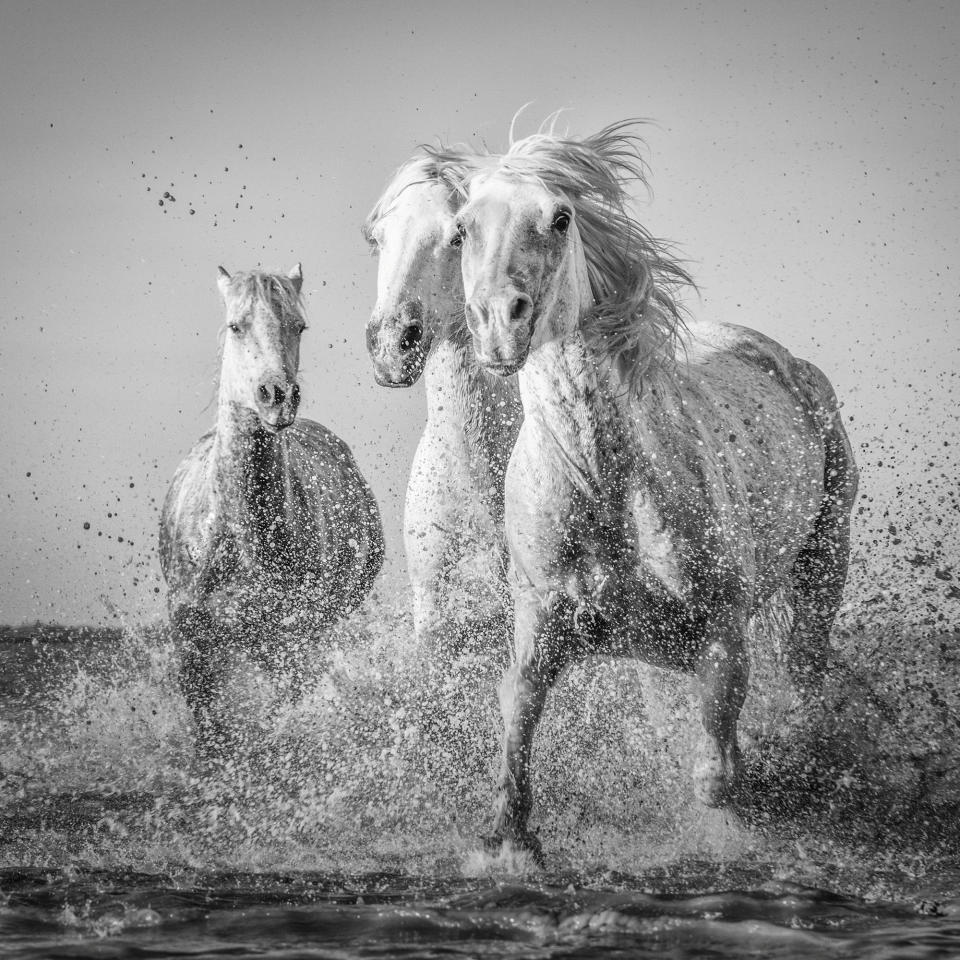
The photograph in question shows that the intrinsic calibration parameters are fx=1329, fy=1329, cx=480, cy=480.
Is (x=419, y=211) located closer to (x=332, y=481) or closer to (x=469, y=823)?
(x=332, y=481)

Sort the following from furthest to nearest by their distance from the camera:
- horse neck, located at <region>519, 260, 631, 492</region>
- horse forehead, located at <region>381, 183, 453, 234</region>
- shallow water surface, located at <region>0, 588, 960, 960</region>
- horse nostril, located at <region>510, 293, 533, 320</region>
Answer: horse forehead, located at <region>381, 183, 453, 234</region>, horse neck, located at <region>519, 260, 631, 492</region>, horse nostril, located at <region>510, 293, 533, 320</region>, shallow water surface, located at <region>0, 588, 960, 960</region>

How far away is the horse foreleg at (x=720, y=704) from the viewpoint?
3961 mm

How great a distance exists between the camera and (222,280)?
5.97m

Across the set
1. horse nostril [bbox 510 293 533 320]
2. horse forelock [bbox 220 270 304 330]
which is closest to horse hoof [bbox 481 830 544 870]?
horse nostril [bbox 510 293 533 320]

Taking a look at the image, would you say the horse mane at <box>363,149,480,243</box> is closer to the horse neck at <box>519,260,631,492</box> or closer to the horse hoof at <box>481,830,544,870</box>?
the horse neck at <box>519,260,631,492</box>

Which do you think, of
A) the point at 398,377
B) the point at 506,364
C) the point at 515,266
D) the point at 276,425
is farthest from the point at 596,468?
the point at 276,425

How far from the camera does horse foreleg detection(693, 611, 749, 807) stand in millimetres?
3961

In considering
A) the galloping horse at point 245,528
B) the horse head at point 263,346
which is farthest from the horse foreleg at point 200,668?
the horse head at point 263,346

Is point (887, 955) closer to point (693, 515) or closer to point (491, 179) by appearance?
point (693, 515)

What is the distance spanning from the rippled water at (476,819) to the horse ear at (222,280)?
159cm

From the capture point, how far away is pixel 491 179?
412cm

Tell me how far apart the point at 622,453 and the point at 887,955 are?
63.7 inches

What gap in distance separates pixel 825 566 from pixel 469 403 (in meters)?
1.71

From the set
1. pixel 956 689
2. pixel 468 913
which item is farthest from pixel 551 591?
pixel 956 689
